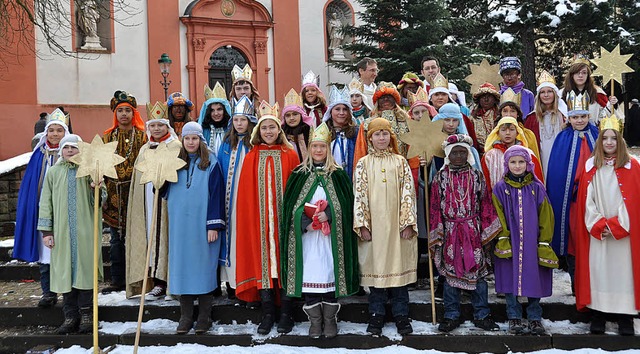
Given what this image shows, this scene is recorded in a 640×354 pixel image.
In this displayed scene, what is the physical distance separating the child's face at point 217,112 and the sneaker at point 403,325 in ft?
8.77

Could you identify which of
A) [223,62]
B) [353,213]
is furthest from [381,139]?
[223,62]

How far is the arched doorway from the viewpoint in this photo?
17938 mm

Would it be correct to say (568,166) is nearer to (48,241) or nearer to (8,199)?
(48,241)

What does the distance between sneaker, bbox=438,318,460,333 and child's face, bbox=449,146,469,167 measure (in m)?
1.39

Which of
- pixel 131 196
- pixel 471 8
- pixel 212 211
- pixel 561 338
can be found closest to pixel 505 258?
pixel 561 338

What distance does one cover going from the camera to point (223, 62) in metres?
18.2

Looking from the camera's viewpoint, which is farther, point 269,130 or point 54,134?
point 54,134

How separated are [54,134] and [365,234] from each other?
320cm

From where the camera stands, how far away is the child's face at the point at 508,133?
17.4 ft

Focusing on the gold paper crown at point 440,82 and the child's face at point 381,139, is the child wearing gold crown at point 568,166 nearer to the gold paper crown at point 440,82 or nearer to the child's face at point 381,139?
the gold paper crown at point 440,82

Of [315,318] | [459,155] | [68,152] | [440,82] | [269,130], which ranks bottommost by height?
[315,318]

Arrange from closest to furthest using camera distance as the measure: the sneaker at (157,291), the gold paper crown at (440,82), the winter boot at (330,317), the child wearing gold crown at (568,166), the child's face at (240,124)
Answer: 1. the winter boot at (330,317)
2. the child wearing gold crown at (568,166)
3. the child's face at (240,124)
4. the sneaker at (157,291)
5. the gold paper crown at (440,82)

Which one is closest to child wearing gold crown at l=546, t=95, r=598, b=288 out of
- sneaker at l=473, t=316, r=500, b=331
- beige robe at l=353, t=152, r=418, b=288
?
sneaker at l=473, t=316, r=500, b=331

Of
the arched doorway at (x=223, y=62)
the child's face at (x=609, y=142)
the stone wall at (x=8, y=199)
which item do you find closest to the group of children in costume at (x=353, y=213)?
the child's face at (x=609, y=142)
